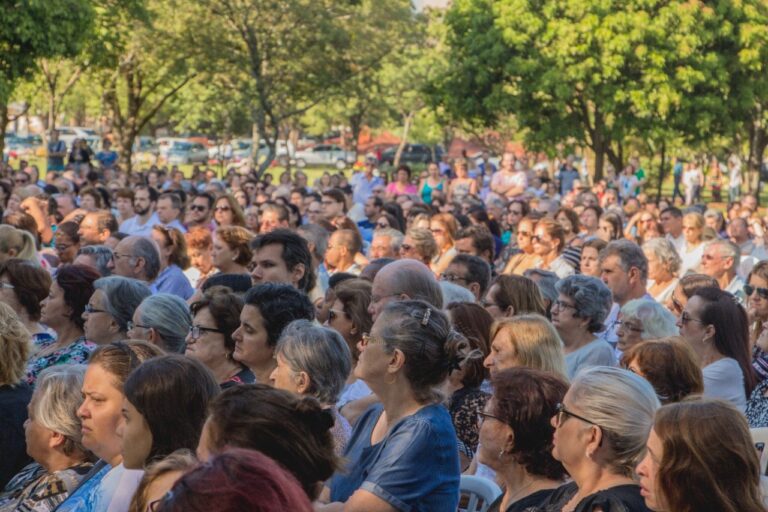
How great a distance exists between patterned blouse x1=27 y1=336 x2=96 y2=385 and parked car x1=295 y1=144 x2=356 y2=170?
62836 mm

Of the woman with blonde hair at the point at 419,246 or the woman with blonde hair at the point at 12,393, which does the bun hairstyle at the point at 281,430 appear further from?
the woman with blonde hair at the point at 419,246

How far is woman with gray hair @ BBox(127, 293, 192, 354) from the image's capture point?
701 centimetres

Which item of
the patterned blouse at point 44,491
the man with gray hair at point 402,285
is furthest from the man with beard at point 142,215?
the patterned blouse at point 44,491

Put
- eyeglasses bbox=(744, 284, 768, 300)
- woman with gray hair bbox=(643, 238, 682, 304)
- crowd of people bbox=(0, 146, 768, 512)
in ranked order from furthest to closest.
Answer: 1. woman with gray hair bbox=(643, 238, 682, 304)
2. eyeglasses bbox=(744, 284, 768, 300)
3. crowd of people bbox=(0, 146, 768, 512)

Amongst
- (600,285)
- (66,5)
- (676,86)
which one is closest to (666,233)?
(600,285)

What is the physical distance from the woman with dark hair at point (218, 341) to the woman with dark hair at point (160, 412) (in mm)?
1988

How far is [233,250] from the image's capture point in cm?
1008

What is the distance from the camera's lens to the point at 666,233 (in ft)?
49.9

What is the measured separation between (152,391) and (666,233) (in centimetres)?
1145

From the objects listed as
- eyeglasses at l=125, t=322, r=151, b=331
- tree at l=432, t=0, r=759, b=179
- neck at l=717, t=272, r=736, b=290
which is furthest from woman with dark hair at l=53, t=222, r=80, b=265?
tree at l=432, t=0, r=759, b=179

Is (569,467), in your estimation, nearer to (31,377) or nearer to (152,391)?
(152,391)

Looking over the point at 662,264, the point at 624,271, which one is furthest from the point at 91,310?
the point at 662,264

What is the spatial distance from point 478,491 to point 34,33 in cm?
1872

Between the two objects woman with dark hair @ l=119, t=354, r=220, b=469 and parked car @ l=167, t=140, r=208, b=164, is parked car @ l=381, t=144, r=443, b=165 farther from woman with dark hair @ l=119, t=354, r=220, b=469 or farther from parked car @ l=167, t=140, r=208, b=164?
woman with dark hair @ l=119, t=354, r=220, b=469
